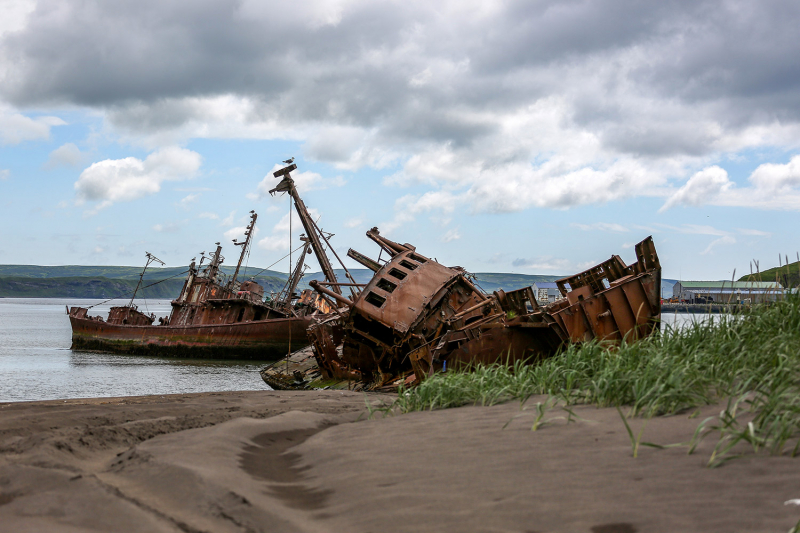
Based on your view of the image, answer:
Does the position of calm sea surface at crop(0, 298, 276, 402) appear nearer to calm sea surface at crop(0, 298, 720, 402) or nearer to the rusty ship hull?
calm sea surface at crop(0, 298, 720, 402)

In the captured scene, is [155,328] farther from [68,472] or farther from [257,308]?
[68,472]

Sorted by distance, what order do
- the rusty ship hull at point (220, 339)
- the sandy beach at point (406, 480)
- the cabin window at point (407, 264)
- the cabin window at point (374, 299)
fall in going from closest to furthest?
1. the sandy beach at point (406, 480)
2. the cabin window at point (374, 299)
3. the cabin window at point (407, 264)
4. the rusty ship hull at point (220, 339)

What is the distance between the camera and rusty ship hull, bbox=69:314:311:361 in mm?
39375

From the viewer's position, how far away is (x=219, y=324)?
4069 centimetres

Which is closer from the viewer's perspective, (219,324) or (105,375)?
(105,375)

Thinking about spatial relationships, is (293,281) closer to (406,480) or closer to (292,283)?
(292,283)

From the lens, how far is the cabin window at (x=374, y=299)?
15.5 m

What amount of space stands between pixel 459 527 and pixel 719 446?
1509mm

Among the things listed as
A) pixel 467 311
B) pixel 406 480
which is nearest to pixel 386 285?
pixel 467 311

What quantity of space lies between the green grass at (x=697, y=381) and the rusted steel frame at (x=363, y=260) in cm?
1231

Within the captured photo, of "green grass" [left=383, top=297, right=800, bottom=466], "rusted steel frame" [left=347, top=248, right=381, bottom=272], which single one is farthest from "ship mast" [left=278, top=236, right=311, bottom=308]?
"green grass" [left=383, top=297, right=800, bottom=466]

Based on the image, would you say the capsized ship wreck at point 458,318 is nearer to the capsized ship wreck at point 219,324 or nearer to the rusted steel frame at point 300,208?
the rusted steel frame at point 300,208

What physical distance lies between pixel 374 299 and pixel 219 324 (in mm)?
27325

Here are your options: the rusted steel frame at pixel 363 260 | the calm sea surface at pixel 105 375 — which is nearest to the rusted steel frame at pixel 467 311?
the rusted steel frame at pixel 363 260
